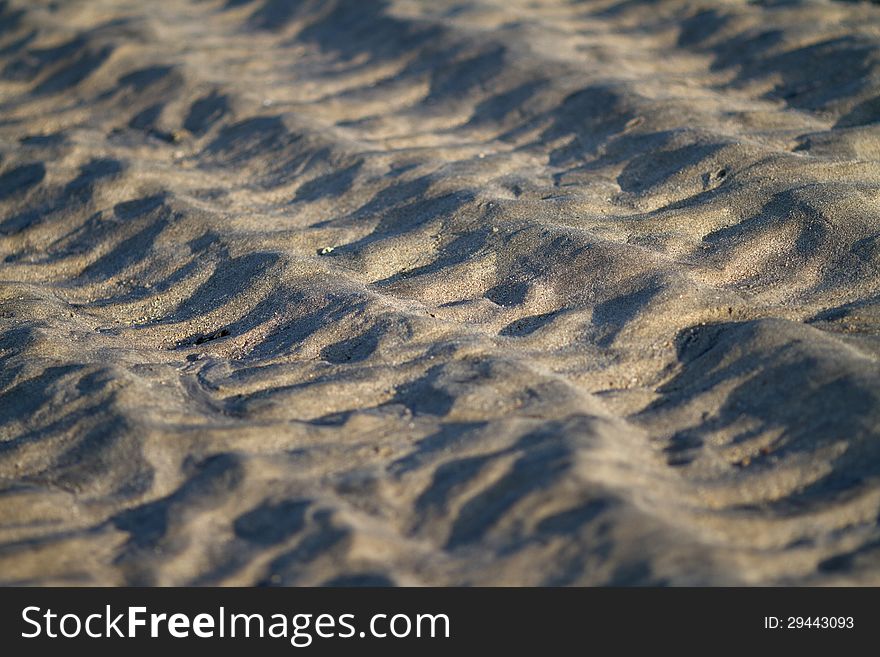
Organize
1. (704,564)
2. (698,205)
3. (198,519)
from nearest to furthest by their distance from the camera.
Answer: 1. (704,564)
2. (198,519)
3. (698,205)

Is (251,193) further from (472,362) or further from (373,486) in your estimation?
(373,486)

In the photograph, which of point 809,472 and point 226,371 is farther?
point 226,371

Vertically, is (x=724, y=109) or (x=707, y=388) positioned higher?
(x=724, y=109)

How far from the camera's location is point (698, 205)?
359 cm

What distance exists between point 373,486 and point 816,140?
8.89ft

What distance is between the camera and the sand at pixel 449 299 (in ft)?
7.55

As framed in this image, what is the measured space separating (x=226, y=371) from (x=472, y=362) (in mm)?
814

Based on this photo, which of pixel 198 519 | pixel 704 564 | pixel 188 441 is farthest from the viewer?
pixel 188 441

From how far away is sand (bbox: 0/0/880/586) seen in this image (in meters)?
2.30

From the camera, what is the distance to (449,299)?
10.7 feet

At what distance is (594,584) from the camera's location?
83.7 inches
